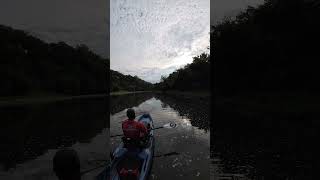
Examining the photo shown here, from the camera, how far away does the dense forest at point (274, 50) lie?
45125 millimetres

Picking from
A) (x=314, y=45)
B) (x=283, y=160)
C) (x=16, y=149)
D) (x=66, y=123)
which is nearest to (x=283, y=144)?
(x=283, y=160)

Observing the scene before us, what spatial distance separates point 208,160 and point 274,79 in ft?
117

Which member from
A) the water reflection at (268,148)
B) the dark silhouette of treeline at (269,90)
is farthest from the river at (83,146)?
the dark silhouette of treeline at (269,90)

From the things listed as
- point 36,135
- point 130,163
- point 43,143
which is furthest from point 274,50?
point 130,163

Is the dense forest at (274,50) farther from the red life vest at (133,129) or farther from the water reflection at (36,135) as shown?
the red life vest at (133,129)

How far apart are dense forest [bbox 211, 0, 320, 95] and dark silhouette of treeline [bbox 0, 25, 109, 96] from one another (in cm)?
4536

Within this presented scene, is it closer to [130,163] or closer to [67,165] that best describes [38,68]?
[130,163]

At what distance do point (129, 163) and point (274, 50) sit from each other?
41.7 meters

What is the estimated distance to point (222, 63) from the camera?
6581 cm

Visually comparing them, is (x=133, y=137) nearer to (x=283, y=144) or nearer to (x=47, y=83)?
(x=283, y=144)

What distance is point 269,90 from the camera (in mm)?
51094

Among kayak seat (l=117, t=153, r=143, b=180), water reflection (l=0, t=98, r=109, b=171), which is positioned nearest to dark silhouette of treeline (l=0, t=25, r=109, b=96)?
water reflection (l=0, t=98, r=109, b=171)

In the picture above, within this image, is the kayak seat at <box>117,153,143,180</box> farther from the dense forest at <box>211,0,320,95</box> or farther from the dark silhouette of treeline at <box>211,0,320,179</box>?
the dense forest at <box>211,0,320,95</box>

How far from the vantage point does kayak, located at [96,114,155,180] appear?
37.1ft
